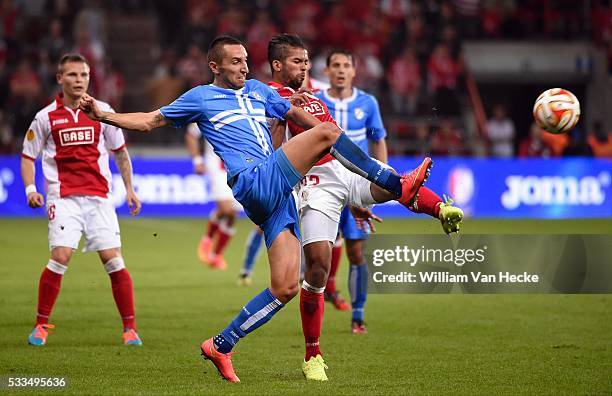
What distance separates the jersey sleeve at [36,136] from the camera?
8.34 meters

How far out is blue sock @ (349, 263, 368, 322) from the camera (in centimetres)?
895

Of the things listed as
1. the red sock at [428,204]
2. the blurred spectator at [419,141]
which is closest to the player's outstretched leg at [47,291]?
the red sock at [428,204]

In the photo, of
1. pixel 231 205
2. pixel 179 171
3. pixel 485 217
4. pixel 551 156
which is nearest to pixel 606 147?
pixel 551 156

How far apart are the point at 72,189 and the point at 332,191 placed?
2144mm

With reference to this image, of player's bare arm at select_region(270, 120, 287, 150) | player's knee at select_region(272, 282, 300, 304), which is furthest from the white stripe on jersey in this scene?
player's knee at select_region(272, 282, 300, 304)

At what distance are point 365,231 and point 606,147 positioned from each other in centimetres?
1481

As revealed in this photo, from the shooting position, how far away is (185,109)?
21.7ft

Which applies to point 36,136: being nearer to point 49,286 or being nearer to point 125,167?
point 125,167

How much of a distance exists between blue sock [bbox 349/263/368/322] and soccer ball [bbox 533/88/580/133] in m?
1.99

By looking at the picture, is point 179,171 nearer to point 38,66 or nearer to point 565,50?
point 38,66

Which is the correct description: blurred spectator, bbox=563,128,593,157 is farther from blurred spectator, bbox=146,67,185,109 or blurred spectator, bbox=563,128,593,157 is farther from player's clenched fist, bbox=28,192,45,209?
player's clenched fist, bbox=28,192,45,209

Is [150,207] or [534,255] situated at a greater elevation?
[534,255]

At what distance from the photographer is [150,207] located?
67.8ft

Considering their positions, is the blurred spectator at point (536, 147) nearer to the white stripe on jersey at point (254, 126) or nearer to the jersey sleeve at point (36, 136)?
the jersey sleeve at point (36, 136)
